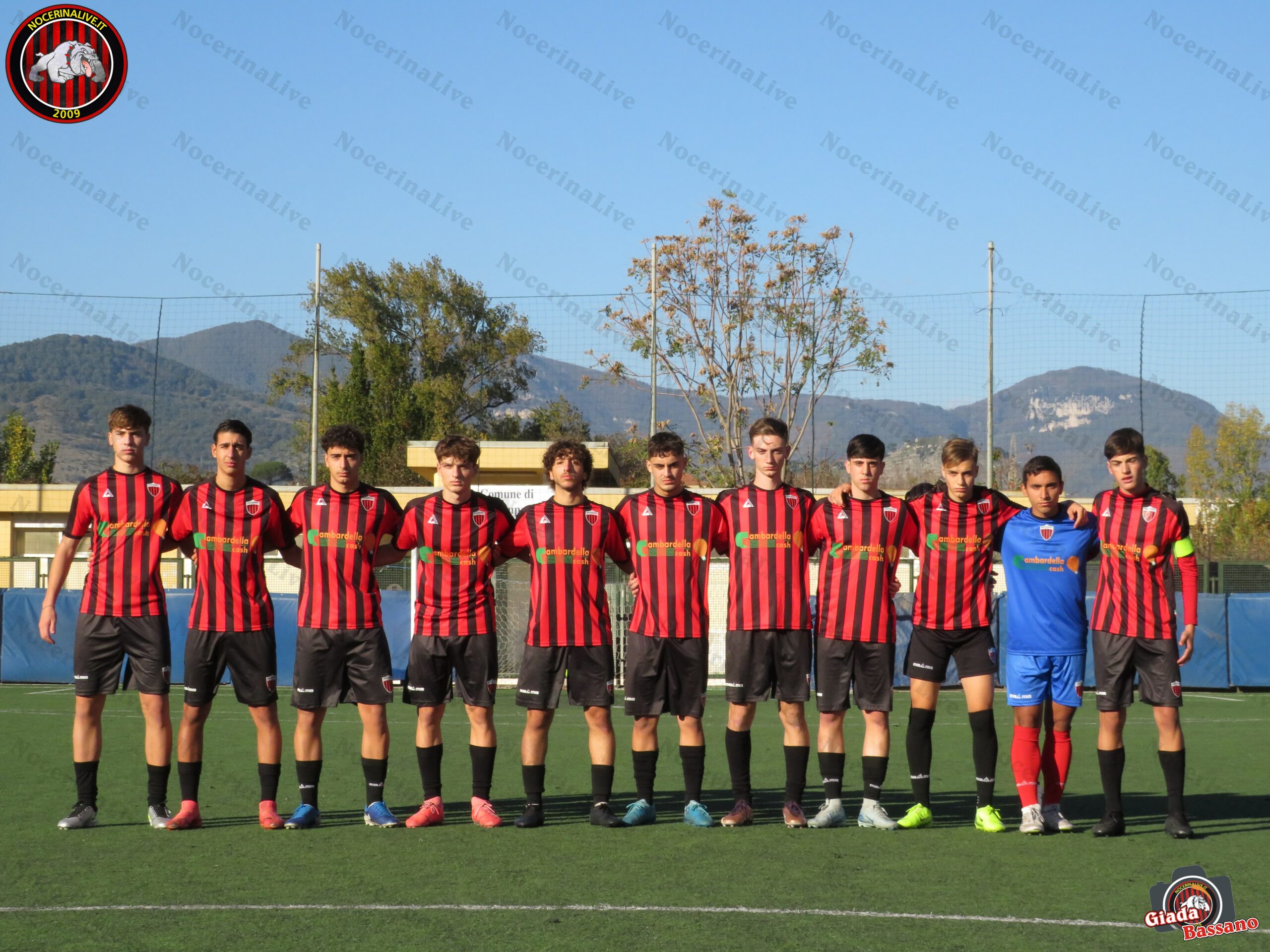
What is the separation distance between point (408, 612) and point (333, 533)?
30.6ft

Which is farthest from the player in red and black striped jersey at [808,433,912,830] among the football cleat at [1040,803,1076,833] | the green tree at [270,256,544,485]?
the green tree at [270,256,544,485]

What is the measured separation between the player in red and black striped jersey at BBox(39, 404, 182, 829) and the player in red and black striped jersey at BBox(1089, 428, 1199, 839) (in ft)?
14.4

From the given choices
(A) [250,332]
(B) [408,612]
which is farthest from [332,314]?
(B) [408,612]

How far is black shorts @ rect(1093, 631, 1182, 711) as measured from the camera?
19.0 feet

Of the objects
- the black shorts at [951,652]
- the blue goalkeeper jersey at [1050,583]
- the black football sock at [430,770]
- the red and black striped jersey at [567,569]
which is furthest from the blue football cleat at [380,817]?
the blue goalkeeper jersey at [1050,583]

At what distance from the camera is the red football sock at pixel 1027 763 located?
591cm

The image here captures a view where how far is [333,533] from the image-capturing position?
6066 mm

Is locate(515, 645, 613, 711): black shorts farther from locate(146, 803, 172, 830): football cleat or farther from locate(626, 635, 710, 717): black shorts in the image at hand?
locate(146, 803, 172, 830): football cleat

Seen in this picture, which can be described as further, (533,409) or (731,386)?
(533,409)

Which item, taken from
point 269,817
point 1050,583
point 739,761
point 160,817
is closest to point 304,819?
point 269,817

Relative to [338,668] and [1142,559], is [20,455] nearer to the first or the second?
[338,668]

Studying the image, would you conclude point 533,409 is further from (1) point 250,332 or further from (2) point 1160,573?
(2) point 1160,573

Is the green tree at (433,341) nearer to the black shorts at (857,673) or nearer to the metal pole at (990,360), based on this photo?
the metal pole at (990,360)

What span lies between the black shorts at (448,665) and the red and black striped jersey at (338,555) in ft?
0.86
